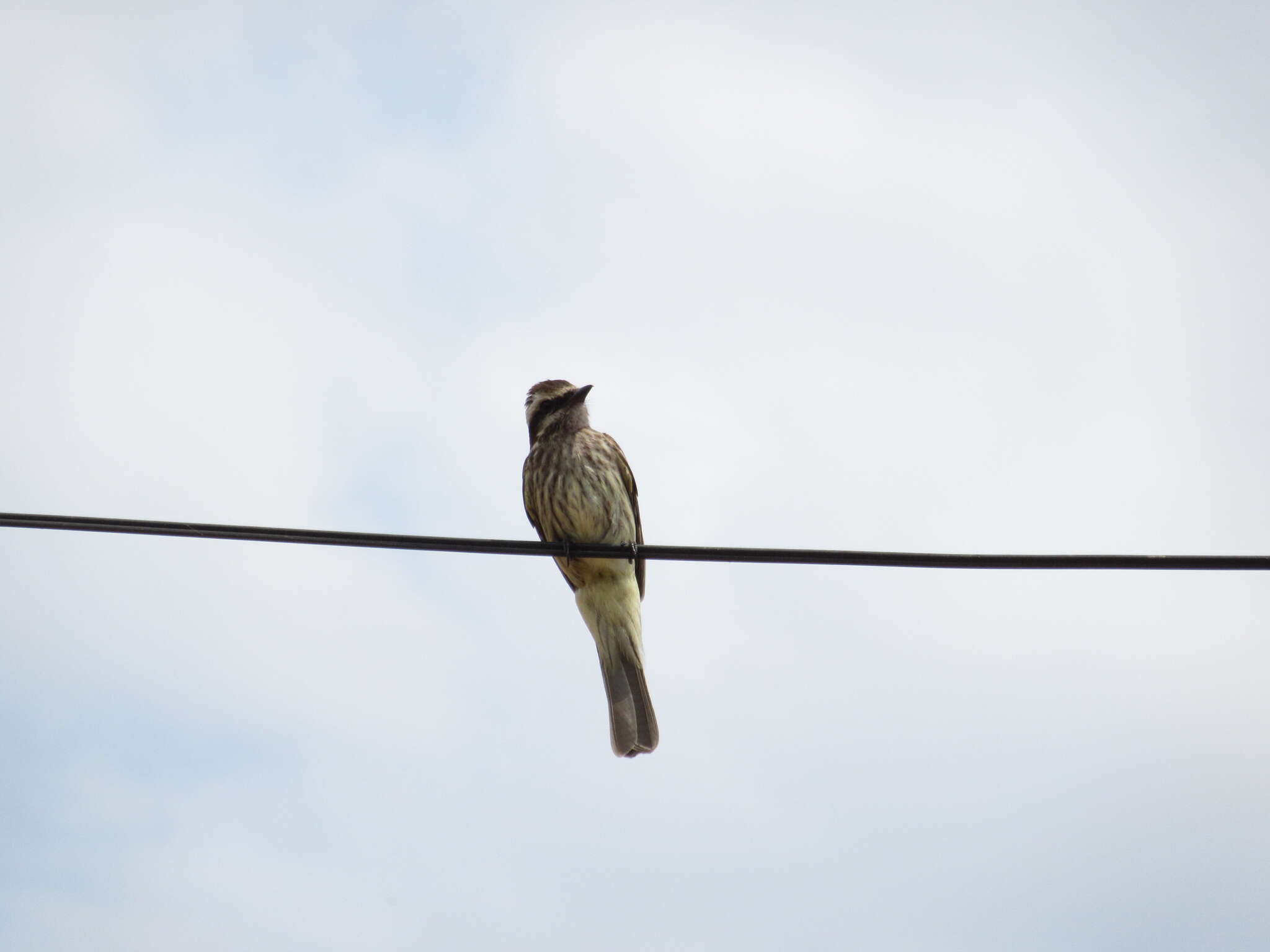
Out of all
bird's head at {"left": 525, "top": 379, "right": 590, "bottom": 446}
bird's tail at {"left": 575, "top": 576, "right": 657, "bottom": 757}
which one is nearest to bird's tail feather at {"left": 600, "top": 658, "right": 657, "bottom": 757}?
bird's tail at {"left": 575, "top": 576, "right": 657, "bottom": 757}

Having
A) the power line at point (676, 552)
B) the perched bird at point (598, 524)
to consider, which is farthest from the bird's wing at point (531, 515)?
the power line at point (676, 552)

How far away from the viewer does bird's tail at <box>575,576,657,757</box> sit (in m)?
8.17

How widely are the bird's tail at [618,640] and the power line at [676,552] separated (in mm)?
2919

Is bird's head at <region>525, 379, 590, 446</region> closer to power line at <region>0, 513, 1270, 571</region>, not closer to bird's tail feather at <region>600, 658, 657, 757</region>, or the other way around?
bird's tail feather at <region>600, 658, 657, 757</region>

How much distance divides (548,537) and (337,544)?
11.7 feet

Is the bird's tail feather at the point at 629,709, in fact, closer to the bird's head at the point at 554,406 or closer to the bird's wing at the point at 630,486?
the bird's wing at the point at 630,486

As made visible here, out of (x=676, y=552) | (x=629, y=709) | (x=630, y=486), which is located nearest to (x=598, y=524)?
(x=630, y=486)

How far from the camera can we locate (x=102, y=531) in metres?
4.68

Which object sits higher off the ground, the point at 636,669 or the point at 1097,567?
the point at 636,669

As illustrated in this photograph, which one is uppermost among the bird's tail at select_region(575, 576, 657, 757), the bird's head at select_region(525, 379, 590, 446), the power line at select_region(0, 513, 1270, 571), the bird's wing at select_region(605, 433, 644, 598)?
the bird's head at select_region(525, 379, 590, 446)

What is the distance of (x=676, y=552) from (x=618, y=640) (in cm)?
347

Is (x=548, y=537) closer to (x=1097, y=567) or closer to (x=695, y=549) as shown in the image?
(x=695, y=549)

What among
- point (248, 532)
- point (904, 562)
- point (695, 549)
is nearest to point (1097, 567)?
point (904, 562)

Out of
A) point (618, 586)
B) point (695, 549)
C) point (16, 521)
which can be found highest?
point (618, 586)
